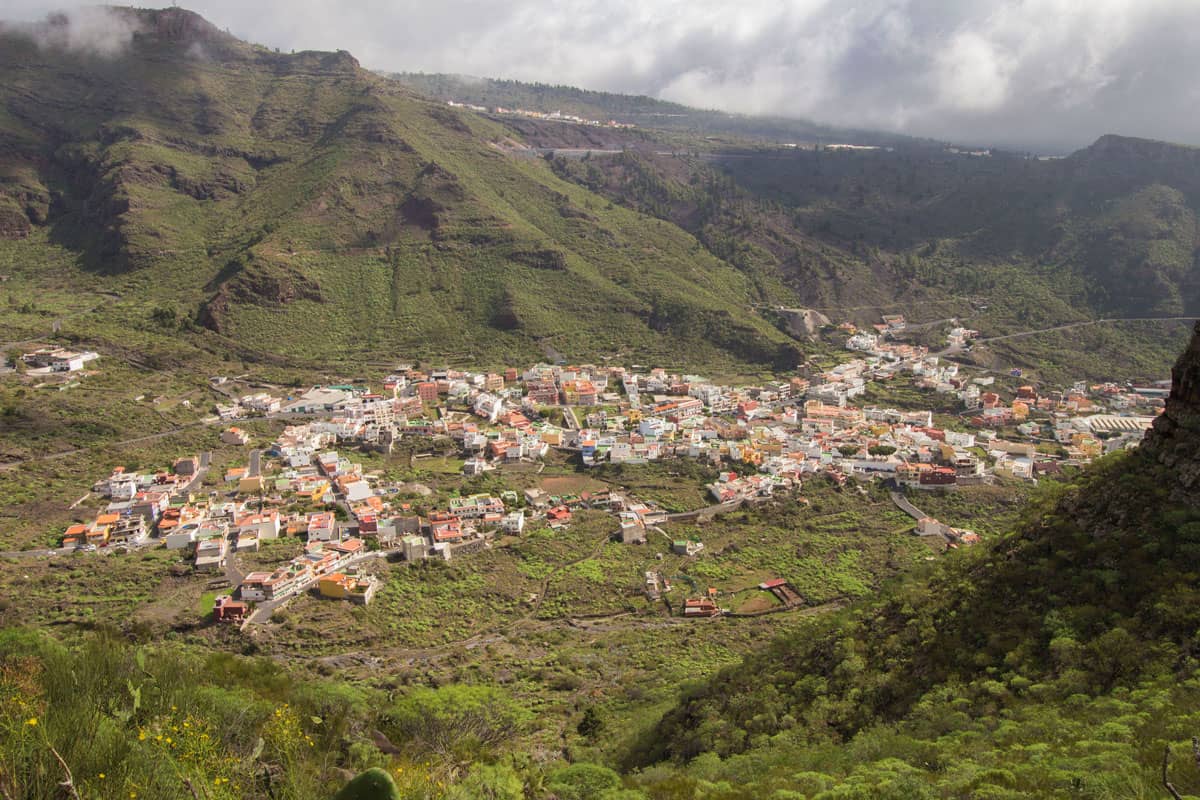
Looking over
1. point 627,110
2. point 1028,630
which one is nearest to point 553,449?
point 1028,630

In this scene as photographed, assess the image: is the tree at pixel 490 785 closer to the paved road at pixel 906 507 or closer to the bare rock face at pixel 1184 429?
the bare rock face at pixel 1184 429

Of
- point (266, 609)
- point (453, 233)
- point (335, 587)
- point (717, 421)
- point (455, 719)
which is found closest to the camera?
point (455, 719)

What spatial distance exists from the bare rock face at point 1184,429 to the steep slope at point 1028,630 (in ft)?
0.08

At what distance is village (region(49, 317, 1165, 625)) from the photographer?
24.6m

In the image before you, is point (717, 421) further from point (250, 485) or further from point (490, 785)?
point (490, 785)

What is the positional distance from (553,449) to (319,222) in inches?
1357

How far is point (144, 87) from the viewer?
232 feet

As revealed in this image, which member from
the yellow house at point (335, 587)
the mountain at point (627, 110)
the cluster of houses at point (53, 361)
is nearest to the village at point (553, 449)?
the yellow house at point (335, 587)

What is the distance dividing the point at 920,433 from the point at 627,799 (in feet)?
103

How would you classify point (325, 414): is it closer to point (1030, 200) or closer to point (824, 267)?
point (824, 267)

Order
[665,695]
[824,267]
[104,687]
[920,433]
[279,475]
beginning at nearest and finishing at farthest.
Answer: [104,687]
[665,695]
[279,475]
[920,433]
[824,267]

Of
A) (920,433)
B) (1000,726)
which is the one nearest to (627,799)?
(1000,726)

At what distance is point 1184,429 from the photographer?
42.8ft

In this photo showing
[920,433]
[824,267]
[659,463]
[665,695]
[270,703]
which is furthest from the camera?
[824,267]
